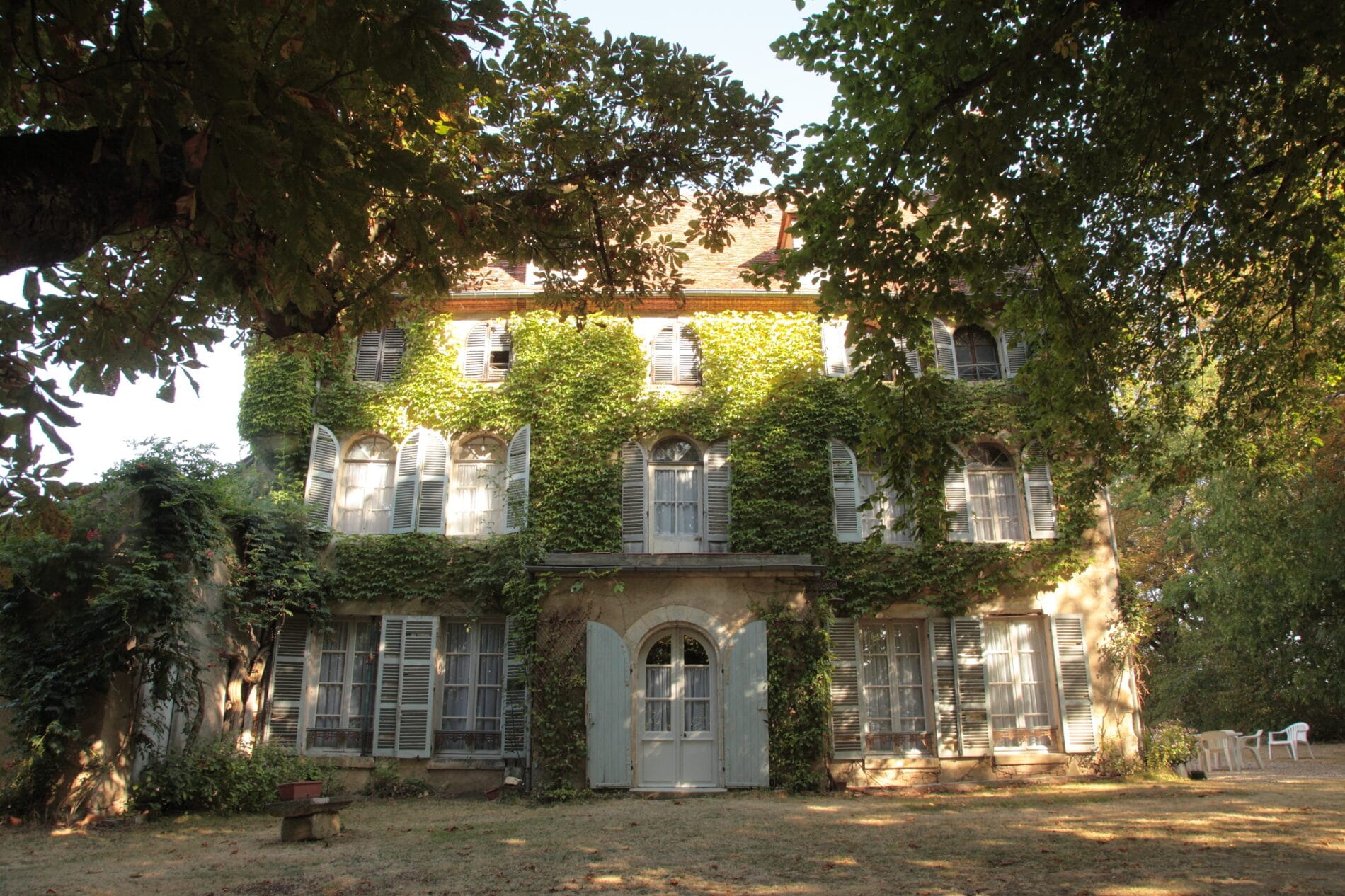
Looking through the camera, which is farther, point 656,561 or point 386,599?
point 386,599

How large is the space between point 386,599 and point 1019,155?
34.9ft

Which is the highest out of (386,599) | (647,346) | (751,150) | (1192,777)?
(647,346)

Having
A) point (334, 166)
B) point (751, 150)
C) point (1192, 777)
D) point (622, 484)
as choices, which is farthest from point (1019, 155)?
point (1192, 777)

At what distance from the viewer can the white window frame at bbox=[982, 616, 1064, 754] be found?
44.1 feet

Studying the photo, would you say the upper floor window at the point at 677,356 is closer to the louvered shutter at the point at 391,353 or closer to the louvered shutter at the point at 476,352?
the louvered shutter at the point at 476,352

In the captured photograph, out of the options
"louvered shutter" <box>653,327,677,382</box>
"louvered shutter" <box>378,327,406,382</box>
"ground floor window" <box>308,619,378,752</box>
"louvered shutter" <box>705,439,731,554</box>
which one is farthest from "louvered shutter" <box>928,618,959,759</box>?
"louvered shutter" <box>378,327,406,382</box>

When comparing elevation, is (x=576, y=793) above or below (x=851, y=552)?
below

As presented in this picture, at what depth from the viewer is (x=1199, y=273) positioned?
862 cm

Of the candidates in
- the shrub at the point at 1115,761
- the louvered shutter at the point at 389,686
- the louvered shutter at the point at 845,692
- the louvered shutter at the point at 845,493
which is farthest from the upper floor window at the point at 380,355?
the shrub at the point at 1115,761

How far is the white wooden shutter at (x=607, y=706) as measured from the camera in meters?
11.7

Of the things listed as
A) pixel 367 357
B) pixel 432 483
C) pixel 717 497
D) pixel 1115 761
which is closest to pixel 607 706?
pixel 717 497

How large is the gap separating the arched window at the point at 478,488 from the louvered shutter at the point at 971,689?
730 cm

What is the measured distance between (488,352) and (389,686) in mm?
5554

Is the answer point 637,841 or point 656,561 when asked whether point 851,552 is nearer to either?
point 656,561
